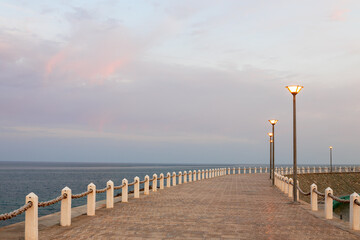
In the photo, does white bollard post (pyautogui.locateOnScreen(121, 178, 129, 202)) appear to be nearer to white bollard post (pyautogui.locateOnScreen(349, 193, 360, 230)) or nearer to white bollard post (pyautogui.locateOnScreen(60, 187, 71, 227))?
white bollard post (pyautogui.locateOnScreen(60, 187, 71, 227))

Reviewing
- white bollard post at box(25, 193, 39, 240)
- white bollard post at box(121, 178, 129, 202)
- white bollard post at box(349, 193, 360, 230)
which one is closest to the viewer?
white bollard post at box(25, 193, 39, 240)

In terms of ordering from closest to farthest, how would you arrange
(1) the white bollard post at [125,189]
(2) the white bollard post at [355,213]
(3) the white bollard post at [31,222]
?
(3) the white bollard post at [31,222], (2) the white bollard post at [355,213], (1) the white bollard post at [125,189]

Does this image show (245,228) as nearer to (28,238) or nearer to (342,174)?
(28,238)

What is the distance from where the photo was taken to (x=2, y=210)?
5428 centimetres

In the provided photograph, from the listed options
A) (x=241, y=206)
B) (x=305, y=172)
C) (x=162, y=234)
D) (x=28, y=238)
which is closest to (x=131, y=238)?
(x=162, y=234)

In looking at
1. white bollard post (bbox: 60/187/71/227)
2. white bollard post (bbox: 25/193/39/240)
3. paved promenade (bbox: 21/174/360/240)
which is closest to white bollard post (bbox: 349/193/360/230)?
paved promenade (bbox: 21/174/360/240)

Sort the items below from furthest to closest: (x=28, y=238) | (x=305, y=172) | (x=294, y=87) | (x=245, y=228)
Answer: (x=305, y=172), (x=294, y=87), (x=245, y=228), (x=28, y=238)

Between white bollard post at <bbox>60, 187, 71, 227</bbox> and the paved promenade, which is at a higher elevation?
white bollard post at <bbox>60, 187, 71, 227</bbox>

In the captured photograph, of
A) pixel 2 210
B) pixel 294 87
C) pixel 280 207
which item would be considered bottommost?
pixel 2 210

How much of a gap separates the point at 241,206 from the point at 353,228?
672 centimetres

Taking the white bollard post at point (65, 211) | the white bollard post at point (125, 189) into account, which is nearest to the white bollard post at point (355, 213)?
the white bollard post at point (65, 211)

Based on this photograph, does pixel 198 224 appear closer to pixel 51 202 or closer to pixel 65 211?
pixel 65 211

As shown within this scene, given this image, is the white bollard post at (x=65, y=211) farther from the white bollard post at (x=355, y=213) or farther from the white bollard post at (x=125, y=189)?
the white bollard post at (x=355, y=213)

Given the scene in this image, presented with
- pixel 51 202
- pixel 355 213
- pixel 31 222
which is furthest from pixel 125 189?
pixel 355 213
